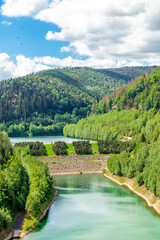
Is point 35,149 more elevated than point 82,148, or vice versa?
point 35,149

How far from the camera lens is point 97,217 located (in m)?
55.1

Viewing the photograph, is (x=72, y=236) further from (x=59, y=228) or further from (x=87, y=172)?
(x=87, y=172)

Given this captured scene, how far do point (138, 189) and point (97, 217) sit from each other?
772 inches

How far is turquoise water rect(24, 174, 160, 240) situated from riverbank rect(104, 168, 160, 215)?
1284 millimetres

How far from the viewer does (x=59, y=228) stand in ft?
161

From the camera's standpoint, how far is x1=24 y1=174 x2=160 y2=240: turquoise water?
4650cm

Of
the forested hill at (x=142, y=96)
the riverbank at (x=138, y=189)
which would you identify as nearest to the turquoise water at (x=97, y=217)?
the riverbank at (x=138, y=189)

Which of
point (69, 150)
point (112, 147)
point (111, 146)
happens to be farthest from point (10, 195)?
point (111, 146)

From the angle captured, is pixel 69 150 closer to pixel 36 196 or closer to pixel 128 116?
pixel 128 116

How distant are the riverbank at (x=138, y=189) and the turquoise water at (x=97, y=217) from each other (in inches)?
50.5

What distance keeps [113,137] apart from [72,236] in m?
90.6

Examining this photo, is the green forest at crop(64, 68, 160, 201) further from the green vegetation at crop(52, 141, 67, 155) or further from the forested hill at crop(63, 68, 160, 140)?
the green vegetation at crop(52, 141, 67, 155)

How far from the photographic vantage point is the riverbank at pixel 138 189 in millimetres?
60625

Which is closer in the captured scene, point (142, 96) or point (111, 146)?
point (111, 146)
